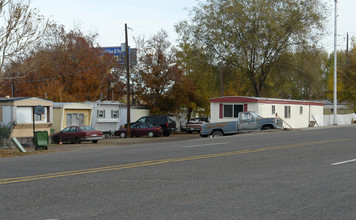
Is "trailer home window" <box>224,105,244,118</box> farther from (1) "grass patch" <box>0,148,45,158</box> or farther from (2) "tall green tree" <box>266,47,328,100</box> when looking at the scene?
(1) "grass patch" <box>0,148,45,158</box>

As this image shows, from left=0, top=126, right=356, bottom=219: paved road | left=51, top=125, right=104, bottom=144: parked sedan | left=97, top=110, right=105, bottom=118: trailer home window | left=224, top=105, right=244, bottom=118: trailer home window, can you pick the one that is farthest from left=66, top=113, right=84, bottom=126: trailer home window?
left=0, top=126, right=356, bottom=219: paved road

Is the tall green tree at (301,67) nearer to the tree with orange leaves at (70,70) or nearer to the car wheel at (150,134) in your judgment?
the car wheel at (150,134)

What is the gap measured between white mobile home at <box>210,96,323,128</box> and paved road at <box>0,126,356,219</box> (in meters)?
20.6

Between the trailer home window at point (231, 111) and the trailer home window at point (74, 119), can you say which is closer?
the trailer home window at point (231, 111)

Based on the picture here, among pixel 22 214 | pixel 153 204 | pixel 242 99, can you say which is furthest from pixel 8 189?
pixel 242 99

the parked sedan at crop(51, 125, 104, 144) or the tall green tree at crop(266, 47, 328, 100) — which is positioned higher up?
the tall green tree at crop(266, 47, 328, 100)

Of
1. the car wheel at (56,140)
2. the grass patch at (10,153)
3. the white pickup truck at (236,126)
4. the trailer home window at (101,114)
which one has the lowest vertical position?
the car wheel at (56,140)

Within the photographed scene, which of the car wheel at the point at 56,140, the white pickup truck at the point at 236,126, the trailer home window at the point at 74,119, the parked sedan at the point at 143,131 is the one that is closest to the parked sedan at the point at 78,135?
the car wheel at the point at 56,140

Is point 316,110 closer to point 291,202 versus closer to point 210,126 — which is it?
point 210,126

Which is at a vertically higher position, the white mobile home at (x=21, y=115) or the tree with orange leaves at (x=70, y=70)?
the tree with orange leaves at (x=70, y=70)

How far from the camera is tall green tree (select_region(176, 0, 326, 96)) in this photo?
141 feet

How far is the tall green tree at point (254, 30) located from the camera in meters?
43.1

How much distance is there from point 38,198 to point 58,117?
30.0 metres

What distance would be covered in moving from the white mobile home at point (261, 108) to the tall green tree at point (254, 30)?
6.67 meters
